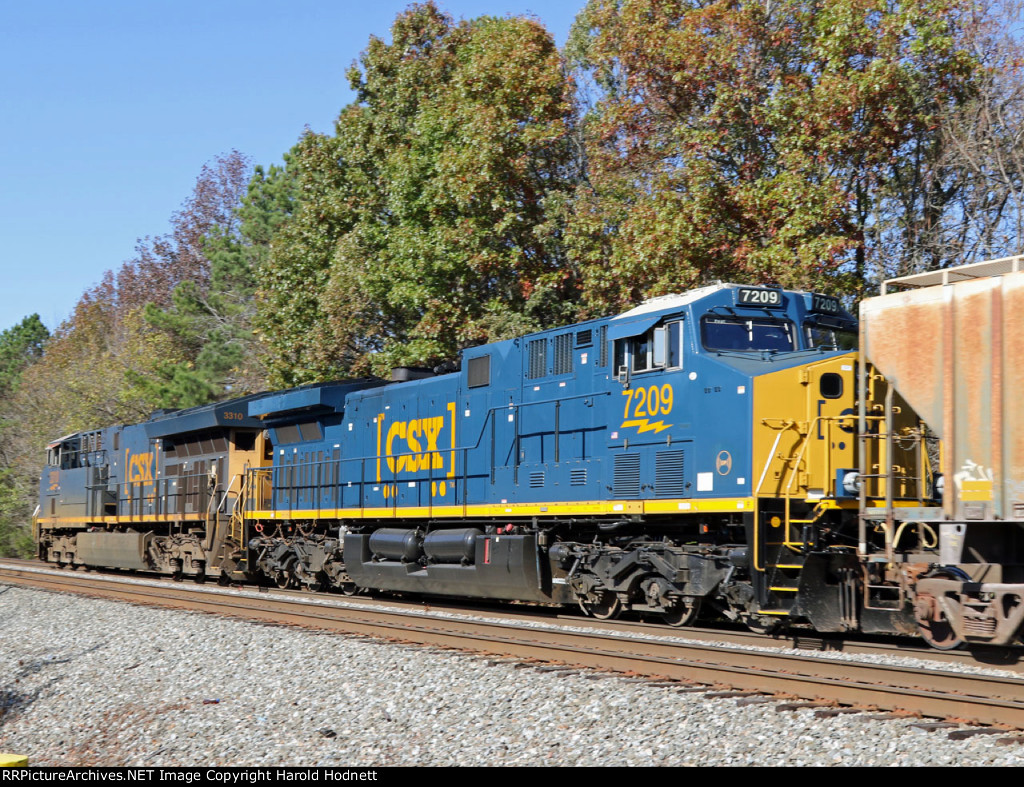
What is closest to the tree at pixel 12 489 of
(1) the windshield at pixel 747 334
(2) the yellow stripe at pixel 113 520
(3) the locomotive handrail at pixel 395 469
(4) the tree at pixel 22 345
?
(4) the tree at pixel 22 345

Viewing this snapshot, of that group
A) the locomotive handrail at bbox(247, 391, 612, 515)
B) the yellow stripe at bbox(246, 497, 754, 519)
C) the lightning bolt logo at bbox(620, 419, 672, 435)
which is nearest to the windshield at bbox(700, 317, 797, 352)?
the lightning bolt logo at bbox(620, 419, 672, 435)

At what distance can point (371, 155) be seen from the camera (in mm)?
26031

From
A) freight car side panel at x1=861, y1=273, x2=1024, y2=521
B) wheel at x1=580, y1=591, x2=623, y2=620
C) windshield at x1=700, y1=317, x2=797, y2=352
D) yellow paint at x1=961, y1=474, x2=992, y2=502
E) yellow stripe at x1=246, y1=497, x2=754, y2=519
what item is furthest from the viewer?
wheel at x1=580, y1=591, x2=623, y2=620

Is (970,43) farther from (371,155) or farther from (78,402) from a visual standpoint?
(78,402)

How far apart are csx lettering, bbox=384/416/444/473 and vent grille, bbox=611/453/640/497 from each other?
12.9 feet

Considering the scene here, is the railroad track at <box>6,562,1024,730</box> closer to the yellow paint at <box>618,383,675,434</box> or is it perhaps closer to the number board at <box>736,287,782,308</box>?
the yellow paint at <box>618,383,675,434</box>

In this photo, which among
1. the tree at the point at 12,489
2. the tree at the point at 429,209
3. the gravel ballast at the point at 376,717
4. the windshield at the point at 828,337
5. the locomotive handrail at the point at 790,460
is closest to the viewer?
the gravel ballast at the point at 376,717

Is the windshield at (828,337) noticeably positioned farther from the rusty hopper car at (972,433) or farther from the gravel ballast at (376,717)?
the gravel ballast at (376,717)

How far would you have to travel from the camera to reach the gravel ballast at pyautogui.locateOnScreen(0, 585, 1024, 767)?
6293mm

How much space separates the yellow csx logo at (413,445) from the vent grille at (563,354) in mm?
2473

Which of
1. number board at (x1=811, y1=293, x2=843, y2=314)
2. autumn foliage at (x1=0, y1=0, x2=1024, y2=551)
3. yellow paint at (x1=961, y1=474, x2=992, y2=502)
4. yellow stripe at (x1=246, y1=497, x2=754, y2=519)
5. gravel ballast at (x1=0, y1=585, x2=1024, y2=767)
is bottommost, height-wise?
gravel ballast at (x1=0, y1=585, x2=1024, y2=767)

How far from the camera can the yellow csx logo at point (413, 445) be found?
15.1 m

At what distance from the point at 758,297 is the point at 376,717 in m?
6.07

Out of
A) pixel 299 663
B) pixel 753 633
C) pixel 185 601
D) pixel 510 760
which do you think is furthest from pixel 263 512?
pixel 510 760
